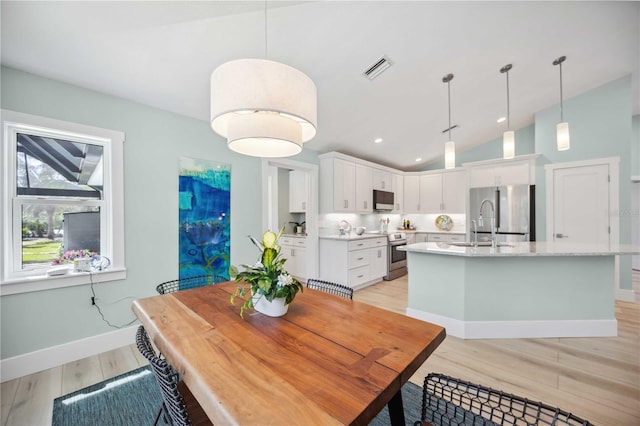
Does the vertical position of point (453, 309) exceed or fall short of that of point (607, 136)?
it falls short

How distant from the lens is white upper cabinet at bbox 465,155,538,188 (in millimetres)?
4500

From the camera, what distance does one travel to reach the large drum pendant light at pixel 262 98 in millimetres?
1177

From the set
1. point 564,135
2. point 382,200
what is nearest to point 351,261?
point 382,200

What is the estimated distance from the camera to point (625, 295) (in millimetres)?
3785

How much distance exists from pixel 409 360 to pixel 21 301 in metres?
2.93

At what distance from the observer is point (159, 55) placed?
2.14 meters

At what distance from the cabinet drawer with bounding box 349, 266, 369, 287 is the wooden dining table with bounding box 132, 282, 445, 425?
2.81 meters

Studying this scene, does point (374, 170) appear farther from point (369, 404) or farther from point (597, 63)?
point (369, 404)

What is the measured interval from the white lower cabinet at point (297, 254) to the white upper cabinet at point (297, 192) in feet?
2.39

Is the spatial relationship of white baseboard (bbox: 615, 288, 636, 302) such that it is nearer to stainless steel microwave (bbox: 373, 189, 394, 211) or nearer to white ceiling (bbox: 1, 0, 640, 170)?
white ceiling (bbox: 1, 0, 640, 170)

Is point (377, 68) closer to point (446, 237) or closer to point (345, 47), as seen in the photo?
point (345, 47)

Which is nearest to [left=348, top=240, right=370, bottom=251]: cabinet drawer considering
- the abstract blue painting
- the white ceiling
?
the white ceiling

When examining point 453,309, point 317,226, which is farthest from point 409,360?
point 317,226

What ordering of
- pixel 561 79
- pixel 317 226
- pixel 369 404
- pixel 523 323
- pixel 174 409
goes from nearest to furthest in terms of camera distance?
pixel 369 404
pixel 174 409
pixel 523 323
pixel 561 79
pixel 317 226
